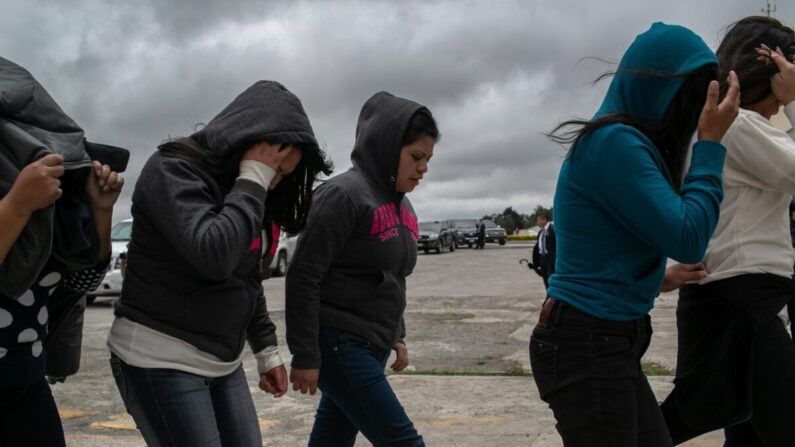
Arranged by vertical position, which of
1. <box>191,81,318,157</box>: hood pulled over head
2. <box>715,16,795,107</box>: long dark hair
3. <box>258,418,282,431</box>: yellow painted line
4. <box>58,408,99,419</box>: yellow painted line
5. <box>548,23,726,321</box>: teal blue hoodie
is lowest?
<box>258,418,282,431</box>: yellow painted line

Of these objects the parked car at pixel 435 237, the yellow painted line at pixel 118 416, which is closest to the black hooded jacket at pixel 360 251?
the yellow painted line at pixel 118 416

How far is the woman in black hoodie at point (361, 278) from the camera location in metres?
2.93

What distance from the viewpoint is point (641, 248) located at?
7.36ft

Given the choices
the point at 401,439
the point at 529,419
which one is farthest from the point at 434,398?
the point at 401,439

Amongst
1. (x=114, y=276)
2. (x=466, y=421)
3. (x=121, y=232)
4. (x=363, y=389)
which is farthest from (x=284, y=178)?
(x=121, y=232)

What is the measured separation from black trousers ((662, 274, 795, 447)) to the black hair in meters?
1.17

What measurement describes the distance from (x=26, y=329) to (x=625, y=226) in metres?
1.62

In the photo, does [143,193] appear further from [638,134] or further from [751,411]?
[751,411]

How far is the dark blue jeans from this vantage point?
2.19 m

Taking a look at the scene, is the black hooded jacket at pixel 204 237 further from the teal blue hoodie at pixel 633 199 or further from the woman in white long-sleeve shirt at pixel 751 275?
the woman in white long-sleeve shirt at pixel 751 275

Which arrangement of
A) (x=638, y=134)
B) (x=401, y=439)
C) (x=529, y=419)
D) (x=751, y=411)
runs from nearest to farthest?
(x=638, y=134), (x=751, y=411), (x=401, y=439), (x=529, y=419)

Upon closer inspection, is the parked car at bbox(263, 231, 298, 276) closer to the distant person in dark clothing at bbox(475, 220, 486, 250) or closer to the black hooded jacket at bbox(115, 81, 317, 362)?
the black hooded jacket at bbox(115, 81, 317, 362)

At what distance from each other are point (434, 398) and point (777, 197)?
3.70 m

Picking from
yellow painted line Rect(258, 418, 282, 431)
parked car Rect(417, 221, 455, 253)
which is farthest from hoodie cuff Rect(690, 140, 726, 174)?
parked car Rect(417, 221, 455, 253)
